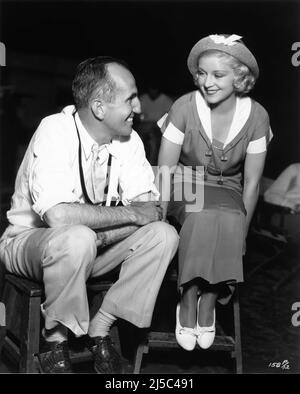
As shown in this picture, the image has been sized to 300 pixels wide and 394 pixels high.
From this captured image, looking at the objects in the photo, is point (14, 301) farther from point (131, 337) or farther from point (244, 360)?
point (244, 360)

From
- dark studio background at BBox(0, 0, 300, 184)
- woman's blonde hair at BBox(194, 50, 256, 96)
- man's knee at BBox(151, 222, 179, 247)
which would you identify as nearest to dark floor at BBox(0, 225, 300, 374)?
man's knee at BBox(151, 222, 179, 247)

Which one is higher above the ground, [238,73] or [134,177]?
[238,73]

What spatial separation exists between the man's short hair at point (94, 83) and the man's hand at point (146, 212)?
1.97 feet

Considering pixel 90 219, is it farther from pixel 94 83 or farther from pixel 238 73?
pixel 238 73

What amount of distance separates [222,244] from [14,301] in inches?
47.4

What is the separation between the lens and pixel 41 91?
959cm

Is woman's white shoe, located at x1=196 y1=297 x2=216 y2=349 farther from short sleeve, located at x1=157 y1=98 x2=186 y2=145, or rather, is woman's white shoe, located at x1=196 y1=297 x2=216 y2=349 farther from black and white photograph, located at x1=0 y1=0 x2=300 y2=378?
short sleeve, located at x1=157 y1=98 x2=186 y2=145

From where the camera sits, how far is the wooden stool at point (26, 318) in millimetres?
2465

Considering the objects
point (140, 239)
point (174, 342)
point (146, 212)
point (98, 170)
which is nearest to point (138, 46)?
point (98, 170)

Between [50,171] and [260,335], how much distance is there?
1951 millimetres

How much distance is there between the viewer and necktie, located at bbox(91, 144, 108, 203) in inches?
108

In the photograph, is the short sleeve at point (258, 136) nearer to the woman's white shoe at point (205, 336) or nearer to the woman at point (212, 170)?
the woman at point (212, 170)

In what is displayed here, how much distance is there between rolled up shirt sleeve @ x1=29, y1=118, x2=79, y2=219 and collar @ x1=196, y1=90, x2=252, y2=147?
3.09 ft

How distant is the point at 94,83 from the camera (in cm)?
271
